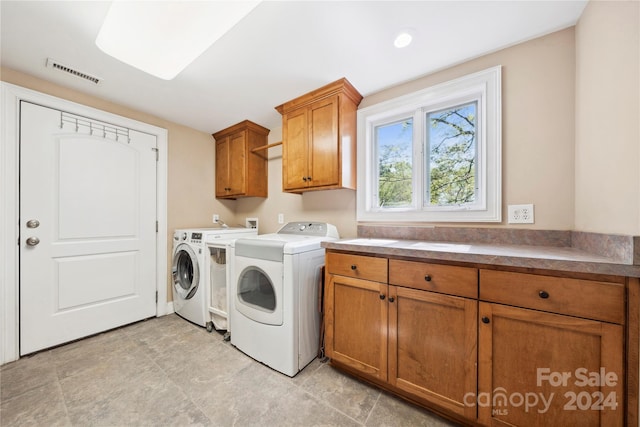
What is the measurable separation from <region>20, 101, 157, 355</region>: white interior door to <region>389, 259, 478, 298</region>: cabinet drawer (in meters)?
2.58

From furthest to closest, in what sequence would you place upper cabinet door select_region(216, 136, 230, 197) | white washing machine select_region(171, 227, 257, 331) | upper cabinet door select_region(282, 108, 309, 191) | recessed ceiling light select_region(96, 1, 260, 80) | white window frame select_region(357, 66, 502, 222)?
1. upper cabinet door select_region(216, 136, 230, 197)
2. white washing machine select_region(171, 227, 257, 331)
3. upper cabinet door select_region(282, 108, 309, 191)
4. white window frame select_region(357, 66, 502, 222)
5. recessed ceiling light select_region(96, 1, 260, 80)

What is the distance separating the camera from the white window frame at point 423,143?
1.52 meters

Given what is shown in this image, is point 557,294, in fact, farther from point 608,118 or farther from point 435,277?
point 608,118

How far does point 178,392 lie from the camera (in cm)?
140

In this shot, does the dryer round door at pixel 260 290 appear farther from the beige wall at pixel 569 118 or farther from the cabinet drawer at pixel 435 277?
the beige wall at pixel 569 118

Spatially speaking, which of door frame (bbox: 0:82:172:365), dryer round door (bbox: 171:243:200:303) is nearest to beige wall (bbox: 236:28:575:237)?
dryer round door (bbox: 171:243:200:303)

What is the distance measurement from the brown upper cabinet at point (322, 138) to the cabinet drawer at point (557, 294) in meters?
1.23

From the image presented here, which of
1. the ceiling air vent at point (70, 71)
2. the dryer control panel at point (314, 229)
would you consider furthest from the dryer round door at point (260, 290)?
the ceiling air vent at point (70, 71)

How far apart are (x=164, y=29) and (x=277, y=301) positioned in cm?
182

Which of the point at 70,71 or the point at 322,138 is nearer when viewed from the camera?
the point at 70,71

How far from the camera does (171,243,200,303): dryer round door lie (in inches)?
92.0

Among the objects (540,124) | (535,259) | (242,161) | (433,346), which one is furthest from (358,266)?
(242,161)

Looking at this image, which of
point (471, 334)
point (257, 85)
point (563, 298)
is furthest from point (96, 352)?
point (563, 298)

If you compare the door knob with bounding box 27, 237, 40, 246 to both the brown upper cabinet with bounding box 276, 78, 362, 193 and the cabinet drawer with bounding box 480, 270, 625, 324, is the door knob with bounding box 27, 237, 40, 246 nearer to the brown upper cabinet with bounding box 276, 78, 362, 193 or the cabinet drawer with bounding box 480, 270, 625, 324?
the brown upper cabinet with bounding box 276, 78, 362, 193
